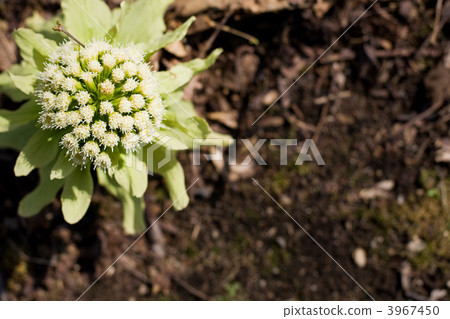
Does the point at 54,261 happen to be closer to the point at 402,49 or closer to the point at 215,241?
the point at 215,241

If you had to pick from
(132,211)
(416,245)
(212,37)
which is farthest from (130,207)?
(416,245)

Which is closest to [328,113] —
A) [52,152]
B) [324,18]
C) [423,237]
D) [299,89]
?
[299,89]

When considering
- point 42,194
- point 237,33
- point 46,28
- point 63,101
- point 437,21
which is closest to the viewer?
point 63,101

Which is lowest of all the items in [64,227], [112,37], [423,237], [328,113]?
[423,237]
